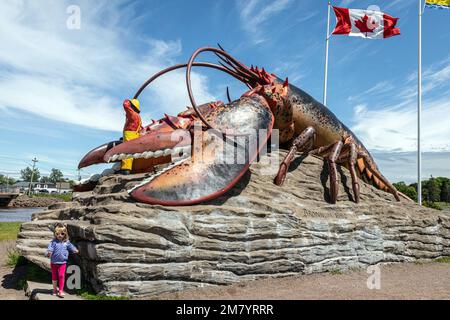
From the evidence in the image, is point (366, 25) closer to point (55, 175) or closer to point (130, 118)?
point (130, 118)

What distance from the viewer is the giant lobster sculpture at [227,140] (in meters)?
5.63

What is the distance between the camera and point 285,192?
22.8 feet

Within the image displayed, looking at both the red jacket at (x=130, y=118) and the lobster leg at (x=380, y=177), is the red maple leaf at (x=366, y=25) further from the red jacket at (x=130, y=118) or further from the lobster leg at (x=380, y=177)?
the red jacket at (x=130, y=118)

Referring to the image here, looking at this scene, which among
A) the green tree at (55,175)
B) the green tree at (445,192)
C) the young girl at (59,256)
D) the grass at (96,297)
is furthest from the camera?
the green tree at (55,175)

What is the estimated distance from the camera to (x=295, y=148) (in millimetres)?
7527

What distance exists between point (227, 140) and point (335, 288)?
2878mm

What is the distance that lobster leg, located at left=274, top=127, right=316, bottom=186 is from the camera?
23.1 feet

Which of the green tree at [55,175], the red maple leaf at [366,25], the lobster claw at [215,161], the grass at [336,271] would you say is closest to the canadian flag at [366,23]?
the red maple leaf at [366,25]

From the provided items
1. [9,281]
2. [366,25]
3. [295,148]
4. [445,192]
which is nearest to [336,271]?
[295,148]

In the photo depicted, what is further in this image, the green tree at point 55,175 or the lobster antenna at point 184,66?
the green tree at point 55,175

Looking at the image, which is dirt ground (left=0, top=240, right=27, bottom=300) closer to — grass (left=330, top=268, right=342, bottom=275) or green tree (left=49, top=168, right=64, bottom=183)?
grass (left=330, top=268, right=342, bottom=275)

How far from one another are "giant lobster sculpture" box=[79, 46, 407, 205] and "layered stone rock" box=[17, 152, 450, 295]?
1.00ft

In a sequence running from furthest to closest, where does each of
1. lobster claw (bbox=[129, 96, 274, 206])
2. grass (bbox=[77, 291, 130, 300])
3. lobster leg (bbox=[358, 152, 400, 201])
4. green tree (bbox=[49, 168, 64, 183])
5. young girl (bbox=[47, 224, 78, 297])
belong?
green tree (bbox=[49, 168, 64, 183]) < lobster leg (bbox=[358, 152, 400, 201]) < lobster claw (bbox=[129, 96, 274, 206]) < young girl (bbox=[47, 224, 78, 297]) < grass (bbox=[77, 291, 130, 300])

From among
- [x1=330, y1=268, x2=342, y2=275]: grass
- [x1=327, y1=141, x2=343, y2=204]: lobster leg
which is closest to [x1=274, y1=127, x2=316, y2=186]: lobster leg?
[x1=327, y1=141, x2=343, y2=204]: lobster leg
